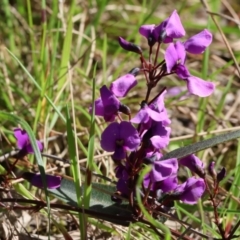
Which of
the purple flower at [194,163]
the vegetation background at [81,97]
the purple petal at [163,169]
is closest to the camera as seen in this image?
the purple petal at [163,169]

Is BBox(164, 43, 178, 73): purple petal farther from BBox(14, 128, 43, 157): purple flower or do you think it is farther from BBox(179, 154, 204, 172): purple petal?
BBox(14, 128, 43, 157): purple flower

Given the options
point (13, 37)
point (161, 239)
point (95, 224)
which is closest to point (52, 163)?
point (95, 224)

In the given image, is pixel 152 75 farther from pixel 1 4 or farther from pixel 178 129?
pixel 1 4

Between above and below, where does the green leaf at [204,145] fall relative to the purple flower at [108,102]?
below

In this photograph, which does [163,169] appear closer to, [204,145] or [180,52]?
[204,145]

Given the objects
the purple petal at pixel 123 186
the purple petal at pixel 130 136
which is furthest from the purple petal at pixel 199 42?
the purple petal at pixel 123 186

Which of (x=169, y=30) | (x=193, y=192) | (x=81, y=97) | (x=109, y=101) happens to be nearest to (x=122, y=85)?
(x=109, y=101)

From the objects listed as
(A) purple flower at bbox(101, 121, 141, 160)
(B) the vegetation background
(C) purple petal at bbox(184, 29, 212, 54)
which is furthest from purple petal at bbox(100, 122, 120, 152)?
(C) purple petal at bbox(184, 29, 212, 54)

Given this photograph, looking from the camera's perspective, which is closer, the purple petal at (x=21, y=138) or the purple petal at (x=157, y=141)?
the purple petal at (x=157, y=141)

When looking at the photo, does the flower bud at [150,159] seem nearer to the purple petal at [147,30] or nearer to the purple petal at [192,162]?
the purple petal at [192,162]
